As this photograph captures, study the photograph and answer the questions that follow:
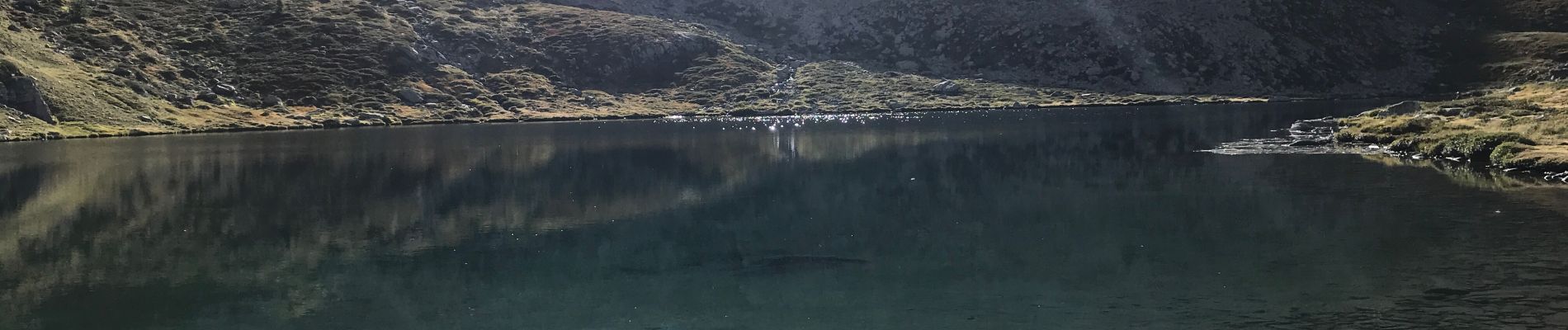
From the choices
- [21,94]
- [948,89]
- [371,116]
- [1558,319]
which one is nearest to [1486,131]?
[1558,319]

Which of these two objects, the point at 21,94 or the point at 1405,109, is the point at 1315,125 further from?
the point at 21,94

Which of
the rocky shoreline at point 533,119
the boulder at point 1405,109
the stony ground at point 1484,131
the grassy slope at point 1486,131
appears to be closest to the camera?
the stony ground at point 1484,131

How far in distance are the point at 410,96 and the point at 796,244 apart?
154508 mm

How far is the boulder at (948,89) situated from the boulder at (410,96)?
90.6 metres

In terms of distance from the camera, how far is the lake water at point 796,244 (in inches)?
1041

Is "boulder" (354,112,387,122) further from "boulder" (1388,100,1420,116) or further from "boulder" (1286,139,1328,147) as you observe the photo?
"boulder" (1388,100,1420,116)

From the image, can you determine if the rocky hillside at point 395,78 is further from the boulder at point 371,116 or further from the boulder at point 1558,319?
the boulder at point 1558,319

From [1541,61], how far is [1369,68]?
26.1m

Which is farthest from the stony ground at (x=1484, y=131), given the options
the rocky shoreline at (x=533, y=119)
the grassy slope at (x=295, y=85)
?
the grassy slope at (x=295, y=85)

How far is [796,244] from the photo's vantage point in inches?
1496

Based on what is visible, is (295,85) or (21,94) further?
(295,85)

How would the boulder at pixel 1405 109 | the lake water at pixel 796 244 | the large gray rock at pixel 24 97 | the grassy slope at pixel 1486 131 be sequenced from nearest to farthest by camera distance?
the lake water at pixel 796 244 < the grassy slope at pixel 1486 131 < the boulder at pixel 1405 109 < the large gray rock at pixel 24 97

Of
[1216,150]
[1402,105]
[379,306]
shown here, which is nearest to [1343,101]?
[1402,105]

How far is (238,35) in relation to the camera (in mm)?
186000
